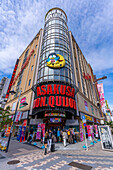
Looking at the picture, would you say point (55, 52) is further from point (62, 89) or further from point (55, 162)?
point (55, 162)

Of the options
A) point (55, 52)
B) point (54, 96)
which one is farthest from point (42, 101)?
point (55, 52)

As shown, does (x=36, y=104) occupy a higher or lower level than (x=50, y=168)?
higher

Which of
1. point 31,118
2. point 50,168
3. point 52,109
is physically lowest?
point 50,168

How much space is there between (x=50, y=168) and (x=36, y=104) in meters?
12.4

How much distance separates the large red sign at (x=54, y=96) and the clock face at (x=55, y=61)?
18.9ft

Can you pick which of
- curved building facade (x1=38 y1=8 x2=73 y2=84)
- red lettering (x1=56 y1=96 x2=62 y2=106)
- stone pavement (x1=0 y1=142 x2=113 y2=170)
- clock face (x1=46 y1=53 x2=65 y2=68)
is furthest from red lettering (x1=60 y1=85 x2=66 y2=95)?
stone pavement (x1=0 y1=142 x2=113 y2=170)

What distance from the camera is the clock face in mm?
21619

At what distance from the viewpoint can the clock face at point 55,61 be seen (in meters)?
21.6

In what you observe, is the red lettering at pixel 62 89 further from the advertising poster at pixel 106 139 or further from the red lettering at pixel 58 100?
the advertising poster at pixel 106 139

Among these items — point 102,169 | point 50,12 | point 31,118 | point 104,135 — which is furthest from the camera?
point 50,12

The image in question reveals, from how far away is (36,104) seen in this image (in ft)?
56.8

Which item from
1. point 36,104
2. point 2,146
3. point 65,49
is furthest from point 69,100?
point 65,49

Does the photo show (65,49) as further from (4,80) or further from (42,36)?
(4,80)

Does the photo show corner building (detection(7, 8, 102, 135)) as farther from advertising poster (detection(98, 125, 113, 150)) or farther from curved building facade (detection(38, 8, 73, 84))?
advertising poster (detection(98, 125, 113, 150))
